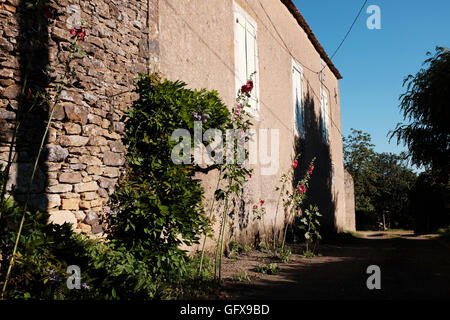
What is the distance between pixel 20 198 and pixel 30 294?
93cm

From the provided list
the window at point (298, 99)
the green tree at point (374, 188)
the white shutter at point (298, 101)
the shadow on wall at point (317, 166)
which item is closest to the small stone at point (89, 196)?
the shadow on wall at point (317, 166)

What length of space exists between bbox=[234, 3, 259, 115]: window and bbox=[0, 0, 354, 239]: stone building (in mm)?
22

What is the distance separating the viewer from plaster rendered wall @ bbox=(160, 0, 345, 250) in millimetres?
5266

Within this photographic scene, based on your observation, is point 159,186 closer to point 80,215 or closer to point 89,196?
point 89,196

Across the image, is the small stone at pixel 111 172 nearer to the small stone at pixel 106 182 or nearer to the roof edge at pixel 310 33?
the small stone at pixel 106 182

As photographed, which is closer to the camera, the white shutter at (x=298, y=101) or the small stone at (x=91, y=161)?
the small stone at (x=91, y=161)

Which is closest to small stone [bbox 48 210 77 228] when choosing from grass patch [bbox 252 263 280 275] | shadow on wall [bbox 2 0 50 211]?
shadow on wall [bbox 2 0 50 211]

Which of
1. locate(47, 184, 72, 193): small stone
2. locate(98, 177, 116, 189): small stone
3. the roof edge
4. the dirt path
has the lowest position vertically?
the dirt path

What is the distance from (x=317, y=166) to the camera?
1248 cm

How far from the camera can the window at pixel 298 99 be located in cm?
1036

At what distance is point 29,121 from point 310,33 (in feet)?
35.4

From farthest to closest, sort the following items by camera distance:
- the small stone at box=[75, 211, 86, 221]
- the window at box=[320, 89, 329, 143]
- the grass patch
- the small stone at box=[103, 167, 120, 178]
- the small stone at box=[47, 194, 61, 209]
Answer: the window at box=[320, 89, 329, 143]
the grass patch
the small stone at box=[103, 167, 120, 178]
the small stone at box=[75, 211, 86, 221]
the small stone at box=[47, 194, 61, 209]

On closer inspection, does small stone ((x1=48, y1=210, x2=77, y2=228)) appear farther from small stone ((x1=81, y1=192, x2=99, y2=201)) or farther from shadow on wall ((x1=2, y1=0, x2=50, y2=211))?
small stone ((x1=81, y1=192, x2=99, y2=201))

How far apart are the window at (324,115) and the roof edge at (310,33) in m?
1.53
